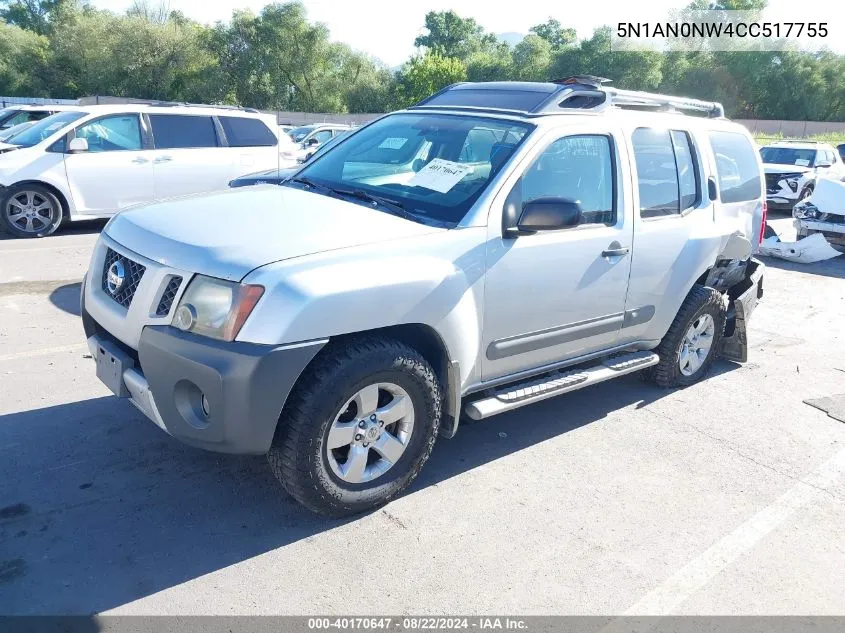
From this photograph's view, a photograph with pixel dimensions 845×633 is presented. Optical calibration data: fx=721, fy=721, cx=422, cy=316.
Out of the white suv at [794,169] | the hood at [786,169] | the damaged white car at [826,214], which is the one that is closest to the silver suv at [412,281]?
the damaged white car at [826,214]

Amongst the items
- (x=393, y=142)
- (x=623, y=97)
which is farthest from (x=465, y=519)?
(x=623, y=97)

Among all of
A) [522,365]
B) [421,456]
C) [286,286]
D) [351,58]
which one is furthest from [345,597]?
[351,58]

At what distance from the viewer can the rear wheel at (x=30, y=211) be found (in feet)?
30.5

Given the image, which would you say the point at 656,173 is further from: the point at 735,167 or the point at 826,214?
the point at 826,214

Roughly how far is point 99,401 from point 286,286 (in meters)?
2.25

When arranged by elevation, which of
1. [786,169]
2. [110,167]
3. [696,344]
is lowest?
[696,344]

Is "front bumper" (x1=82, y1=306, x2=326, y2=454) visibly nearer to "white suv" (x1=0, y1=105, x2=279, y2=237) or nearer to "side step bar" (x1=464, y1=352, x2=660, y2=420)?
"side step bar" (x1=464, y1=352, x2=660, y2=420)

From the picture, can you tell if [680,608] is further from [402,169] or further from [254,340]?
[402,169]

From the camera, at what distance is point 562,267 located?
12.9ft

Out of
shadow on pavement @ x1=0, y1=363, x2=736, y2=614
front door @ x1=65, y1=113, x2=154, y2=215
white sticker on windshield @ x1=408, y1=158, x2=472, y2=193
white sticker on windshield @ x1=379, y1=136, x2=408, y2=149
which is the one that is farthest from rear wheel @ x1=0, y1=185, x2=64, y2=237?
white sticker on windshield @ x1=408, y1=158, x2=472, y2=193

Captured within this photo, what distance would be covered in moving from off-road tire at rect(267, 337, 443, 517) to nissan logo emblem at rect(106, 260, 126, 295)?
1.04 meters

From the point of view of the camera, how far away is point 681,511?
3.70 m

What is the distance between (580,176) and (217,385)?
243 centimetres

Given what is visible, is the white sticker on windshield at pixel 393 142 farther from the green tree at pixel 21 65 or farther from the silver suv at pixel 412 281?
the green tree at pixel 21 65
